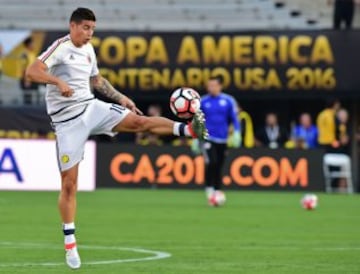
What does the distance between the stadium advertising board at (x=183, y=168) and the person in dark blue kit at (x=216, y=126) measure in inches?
208

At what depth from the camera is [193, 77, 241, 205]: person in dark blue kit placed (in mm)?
22812

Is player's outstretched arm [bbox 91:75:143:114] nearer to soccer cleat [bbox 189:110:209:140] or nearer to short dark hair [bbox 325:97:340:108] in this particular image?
soccer cleat [bbox 189:110:209:140]

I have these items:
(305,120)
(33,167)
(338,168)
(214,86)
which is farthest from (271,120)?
(214,86)

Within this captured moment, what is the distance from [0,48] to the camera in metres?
30.7

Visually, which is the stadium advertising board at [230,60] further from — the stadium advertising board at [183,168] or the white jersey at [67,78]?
the white jersey at [67,78]

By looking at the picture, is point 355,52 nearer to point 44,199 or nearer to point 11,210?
point 44,199

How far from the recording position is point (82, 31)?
11945mm

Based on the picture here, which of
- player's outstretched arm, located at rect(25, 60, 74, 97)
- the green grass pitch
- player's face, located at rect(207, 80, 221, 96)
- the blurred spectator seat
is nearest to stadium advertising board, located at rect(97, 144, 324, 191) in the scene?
the blurred spectator seat

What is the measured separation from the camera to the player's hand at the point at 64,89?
11492mm

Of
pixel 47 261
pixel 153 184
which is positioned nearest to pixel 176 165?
pixel 153 184

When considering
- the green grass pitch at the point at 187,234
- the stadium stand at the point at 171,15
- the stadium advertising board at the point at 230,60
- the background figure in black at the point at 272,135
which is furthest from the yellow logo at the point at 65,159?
the stadium stand at the point at 171,15

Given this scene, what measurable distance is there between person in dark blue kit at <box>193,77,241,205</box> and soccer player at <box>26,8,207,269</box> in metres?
10.4

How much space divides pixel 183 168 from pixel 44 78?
1709 centimetres

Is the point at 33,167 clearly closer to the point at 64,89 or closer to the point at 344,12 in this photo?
the point at 344,12
